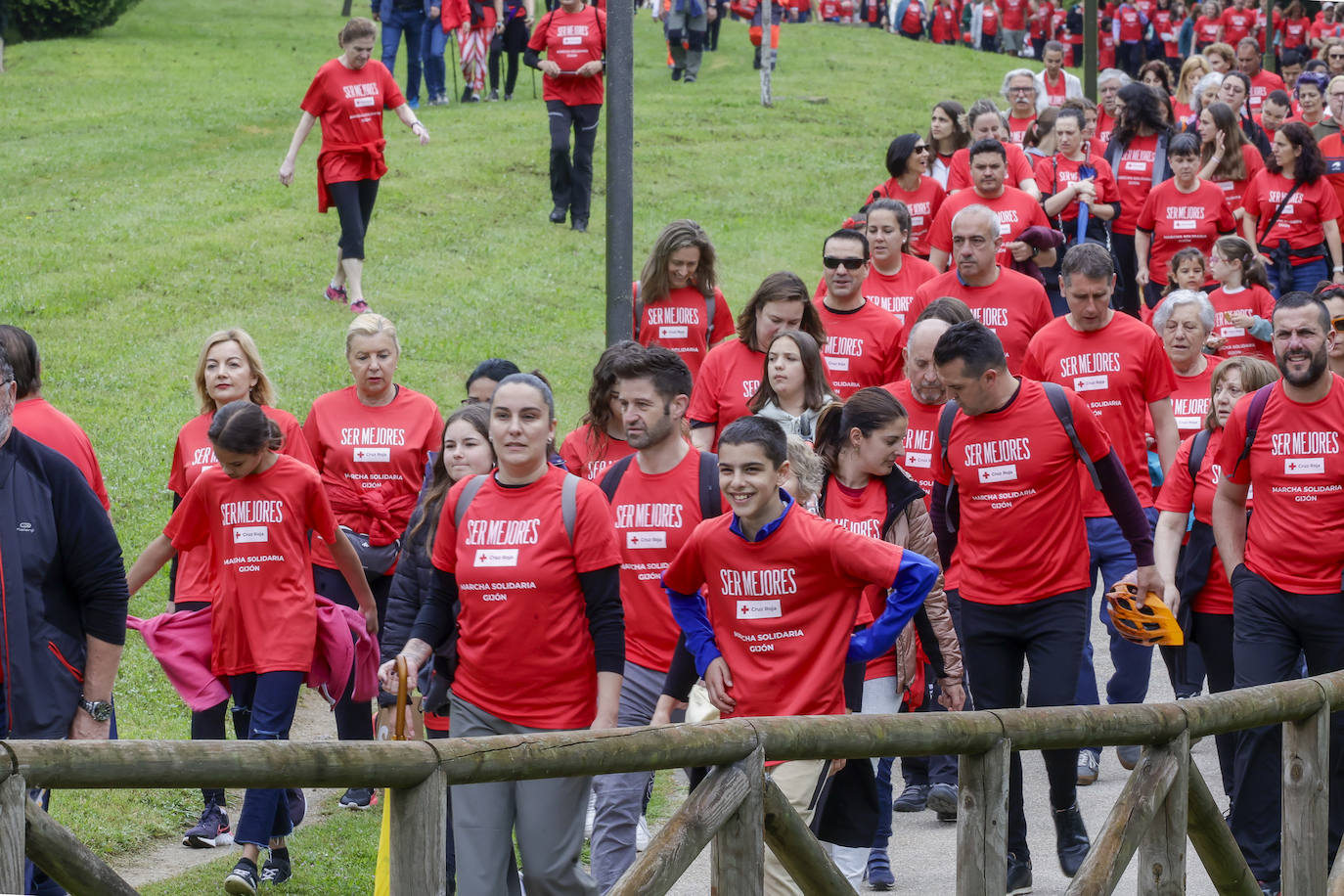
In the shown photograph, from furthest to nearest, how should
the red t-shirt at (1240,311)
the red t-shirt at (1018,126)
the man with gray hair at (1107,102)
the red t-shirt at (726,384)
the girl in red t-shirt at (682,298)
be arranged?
the man with gray hair at (1107,102), the red t-shirt at (1018,126), the red t-shirt at (1240,311), the girl in red t-shirt at (682,298), the red t-shirt at (726,384)

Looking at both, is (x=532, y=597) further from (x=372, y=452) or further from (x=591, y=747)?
(x=372, y=452)

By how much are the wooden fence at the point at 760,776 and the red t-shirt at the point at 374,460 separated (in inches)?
162

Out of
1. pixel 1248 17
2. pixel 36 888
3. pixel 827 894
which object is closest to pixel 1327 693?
pixel 827 894

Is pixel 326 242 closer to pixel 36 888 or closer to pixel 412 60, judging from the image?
pixel 412 60

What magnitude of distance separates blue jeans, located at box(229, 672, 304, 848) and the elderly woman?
4841mm

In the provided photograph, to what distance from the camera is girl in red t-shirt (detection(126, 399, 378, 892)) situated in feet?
23.4

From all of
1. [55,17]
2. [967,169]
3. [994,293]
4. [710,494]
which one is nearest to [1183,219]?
[967,169]

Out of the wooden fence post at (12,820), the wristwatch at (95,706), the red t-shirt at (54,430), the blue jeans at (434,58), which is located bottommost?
the wristwatch at (95,706)

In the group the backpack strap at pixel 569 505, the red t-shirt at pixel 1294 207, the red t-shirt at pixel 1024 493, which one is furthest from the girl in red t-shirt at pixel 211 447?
the red t-shirt at pixel 1294 207

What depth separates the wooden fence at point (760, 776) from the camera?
3465 mm

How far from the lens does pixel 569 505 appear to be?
5.82 metres

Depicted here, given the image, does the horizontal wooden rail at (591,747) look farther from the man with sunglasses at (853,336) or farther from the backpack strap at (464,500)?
the man with sunglasses at (853,336)

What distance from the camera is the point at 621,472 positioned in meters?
6.67

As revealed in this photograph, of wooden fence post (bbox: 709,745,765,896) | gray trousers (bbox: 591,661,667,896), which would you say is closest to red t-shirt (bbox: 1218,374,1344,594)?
gray trousers (bbox: 591,661,667,896)
